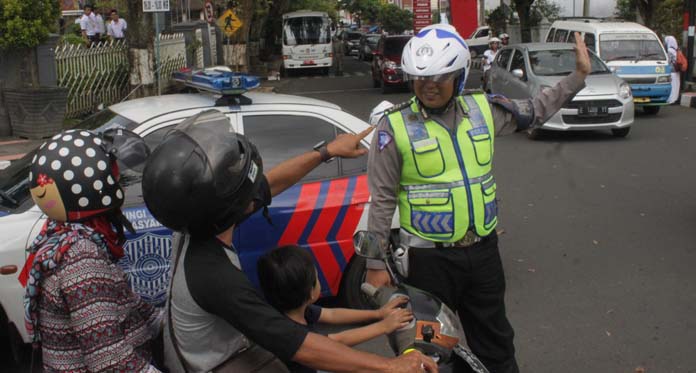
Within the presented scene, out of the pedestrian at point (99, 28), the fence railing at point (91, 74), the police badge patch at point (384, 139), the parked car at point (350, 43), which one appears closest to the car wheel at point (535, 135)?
the fence railing at point (91, 74)

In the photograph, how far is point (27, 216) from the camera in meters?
4.30

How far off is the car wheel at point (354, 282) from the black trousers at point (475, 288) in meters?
1.61

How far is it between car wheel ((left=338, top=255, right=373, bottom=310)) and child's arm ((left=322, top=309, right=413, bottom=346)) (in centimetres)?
254

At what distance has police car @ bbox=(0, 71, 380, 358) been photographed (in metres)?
4.49

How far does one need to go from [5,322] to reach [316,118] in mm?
2281

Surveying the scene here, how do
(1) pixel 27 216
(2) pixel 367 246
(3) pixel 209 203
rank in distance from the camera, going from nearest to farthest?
(3) pixel 209 203, (2) pixel 367 246, (1) pixel 27 216

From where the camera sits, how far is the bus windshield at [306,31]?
32094 mm

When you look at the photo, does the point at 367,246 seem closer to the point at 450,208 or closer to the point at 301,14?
the point at 450,208

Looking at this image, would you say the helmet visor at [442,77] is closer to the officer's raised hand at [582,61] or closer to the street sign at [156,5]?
the officer's raised hand at [582,61]

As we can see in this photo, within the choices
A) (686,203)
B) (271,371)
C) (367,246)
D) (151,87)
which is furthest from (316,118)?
(151,87)

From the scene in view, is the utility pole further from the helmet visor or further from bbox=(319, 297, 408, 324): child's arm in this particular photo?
bbox=(319, 297, 408, 324): child's arm

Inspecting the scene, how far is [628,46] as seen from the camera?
1609cm

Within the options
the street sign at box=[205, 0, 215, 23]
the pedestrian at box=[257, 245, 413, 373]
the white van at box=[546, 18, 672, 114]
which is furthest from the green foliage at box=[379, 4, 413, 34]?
the pedestrian at box=[257, 245, 413, 373]

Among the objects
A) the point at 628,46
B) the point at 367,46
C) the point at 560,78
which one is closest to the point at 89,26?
the point at 560,78
